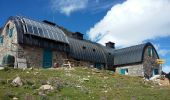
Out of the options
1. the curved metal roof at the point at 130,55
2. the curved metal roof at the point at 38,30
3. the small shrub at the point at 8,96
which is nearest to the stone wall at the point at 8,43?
the curved metal roof at the point at 38,30

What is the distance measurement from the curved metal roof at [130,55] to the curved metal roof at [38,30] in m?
12.4

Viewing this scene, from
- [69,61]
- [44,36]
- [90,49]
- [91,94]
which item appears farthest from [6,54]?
[91,94]

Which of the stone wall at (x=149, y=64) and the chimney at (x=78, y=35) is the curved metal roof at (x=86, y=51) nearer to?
the chimney at (x=78, y=35)

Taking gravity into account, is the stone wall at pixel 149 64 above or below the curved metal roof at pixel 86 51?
below

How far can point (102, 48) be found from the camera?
159 feet

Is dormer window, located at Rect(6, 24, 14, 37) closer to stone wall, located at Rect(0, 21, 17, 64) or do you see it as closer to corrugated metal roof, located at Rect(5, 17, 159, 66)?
stone wall, located at Rect(0, 21, 17, 64)

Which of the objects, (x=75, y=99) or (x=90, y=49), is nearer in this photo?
(x=75, y=99)

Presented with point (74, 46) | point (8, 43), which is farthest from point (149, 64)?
point (8, 43)

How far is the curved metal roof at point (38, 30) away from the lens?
110ft

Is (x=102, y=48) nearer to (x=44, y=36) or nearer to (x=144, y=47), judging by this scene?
(x=144, y=47)

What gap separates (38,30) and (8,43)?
13.5ft

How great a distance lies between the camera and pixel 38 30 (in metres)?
34.8

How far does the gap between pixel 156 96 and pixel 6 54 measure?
21.7 m

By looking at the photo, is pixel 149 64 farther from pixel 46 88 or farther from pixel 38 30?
pixel 46 88
